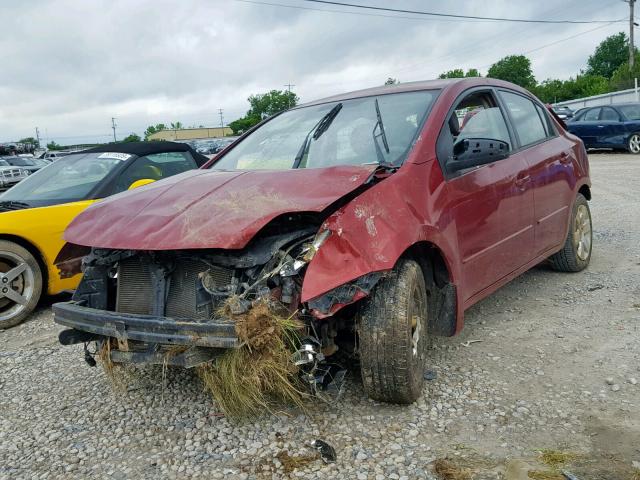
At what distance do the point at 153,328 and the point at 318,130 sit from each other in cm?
178

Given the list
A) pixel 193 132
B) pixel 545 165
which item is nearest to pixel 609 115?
pixel 545 165

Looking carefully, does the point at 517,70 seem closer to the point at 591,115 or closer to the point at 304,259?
the point at 591,115

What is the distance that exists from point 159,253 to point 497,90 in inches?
112

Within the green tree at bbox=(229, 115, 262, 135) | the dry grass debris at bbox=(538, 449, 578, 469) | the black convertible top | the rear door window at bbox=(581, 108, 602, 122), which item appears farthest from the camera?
the green tree at bbox=(229, 115, 262, 135)

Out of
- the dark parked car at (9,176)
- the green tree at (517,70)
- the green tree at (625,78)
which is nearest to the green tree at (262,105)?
the green tree at (517,70)

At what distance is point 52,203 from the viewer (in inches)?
214

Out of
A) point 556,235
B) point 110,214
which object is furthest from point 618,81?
point 110,214

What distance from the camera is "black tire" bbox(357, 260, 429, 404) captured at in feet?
9.31

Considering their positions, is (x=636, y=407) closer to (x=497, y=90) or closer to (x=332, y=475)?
(x=332, y=475)

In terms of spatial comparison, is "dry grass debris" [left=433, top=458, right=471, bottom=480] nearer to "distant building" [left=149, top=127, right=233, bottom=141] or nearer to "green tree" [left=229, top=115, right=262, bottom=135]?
"green tree" [left=229, top=115, right=262, bottom=135]

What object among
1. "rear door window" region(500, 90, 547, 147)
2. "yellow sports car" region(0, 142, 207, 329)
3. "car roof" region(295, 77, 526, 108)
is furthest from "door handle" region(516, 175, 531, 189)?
"yellow sports car" region(0, 142, 207, 329)

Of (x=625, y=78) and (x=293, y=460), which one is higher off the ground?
(x=625, y=78)

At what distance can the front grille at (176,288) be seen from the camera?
2889mm

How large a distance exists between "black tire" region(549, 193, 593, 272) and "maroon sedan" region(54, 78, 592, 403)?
1.35 meters
